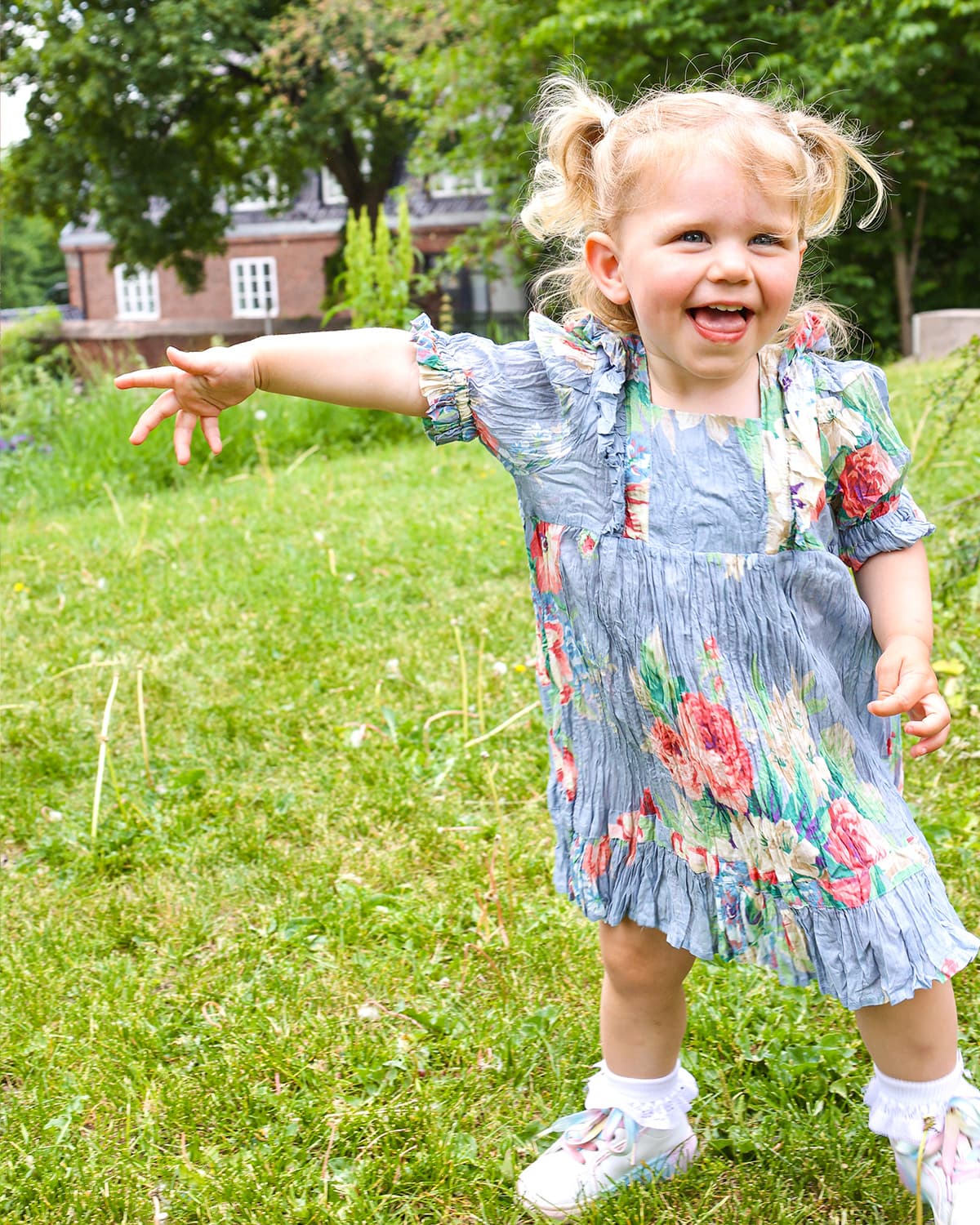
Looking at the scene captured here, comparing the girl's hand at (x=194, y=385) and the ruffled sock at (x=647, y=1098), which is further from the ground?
the girl's hand at (x=194, y=385)

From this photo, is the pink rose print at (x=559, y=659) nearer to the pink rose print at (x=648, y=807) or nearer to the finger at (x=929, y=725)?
the pink rose print at (x=648, y=807)

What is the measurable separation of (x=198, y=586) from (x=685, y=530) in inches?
132

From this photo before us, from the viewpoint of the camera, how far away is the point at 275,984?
225cm

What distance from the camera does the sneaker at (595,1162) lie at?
173 centimetres

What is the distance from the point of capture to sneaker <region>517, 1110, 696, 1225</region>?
173cm

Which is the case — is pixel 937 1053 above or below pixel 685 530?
below

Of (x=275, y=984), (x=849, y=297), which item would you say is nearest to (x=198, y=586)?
(x=275, y=984)

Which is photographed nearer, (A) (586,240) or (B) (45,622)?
(A) (586,240)

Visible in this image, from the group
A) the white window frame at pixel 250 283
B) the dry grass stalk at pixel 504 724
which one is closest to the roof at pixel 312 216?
the white window frame at pixel 250 283

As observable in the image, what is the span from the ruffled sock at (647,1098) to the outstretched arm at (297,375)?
38.6 inches

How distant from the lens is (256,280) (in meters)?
30.0

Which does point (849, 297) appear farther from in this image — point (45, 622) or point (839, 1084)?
point (839, 1084)

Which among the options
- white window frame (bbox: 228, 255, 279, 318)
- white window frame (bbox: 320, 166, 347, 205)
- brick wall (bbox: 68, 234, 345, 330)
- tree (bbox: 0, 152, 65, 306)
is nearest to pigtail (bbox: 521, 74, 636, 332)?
brick wall (bbox: 68, 234, 345, 330)

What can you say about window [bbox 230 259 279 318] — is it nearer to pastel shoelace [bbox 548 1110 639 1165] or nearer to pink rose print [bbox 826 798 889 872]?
pastel shoelace [bbox 548 1110 639 1165]
